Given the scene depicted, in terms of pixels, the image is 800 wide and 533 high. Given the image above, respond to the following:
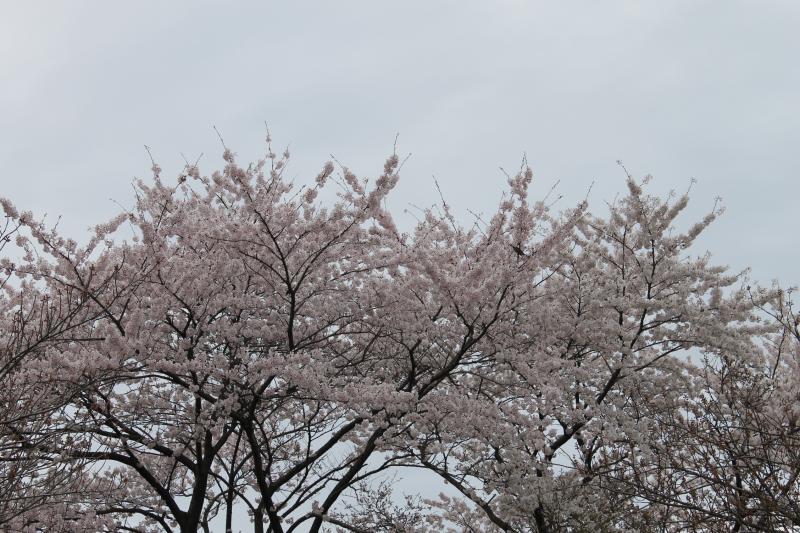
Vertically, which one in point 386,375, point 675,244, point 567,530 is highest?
point 675,244

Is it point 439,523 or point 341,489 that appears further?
point 439,523

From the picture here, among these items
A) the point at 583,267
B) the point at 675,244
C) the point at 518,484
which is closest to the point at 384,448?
the point at 518,484

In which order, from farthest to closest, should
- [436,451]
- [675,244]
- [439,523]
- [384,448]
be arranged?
[439,523] → [675,244] → [384,448] → [436,451]

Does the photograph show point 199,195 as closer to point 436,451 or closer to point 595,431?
point 436,451

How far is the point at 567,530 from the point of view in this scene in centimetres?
942

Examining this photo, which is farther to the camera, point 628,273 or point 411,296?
point 628,273

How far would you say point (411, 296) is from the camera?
386 inches

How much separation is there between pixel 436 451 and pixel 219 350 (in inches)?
126

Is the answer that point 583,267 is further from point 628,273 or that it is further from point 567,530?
point 567,530

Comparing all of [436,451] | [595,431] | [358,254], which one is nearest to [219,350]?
[358,254]

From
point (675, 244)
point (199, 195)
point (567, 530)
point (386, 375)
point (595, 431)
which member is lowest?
point (567, 530)

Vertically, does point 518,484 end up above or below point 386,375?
below

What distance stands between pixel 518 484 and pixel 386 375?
2.72 metres

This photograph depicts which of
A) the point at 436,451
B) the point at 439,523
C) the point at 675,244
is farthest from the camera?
the point at 439,523
